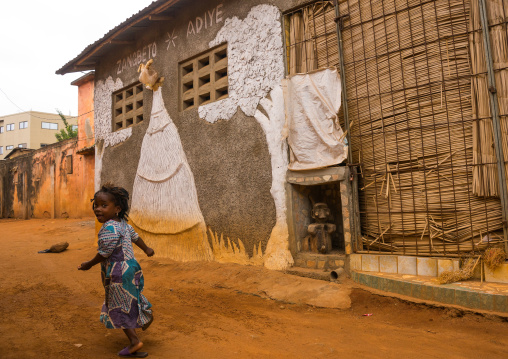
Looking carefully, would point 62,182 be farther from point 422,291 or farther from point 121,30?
point 422,291

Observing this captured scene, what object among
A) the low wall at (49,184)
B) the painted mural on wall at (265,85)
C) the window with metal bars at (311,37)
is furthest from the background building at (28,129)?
the window with metal bars at (311,37)

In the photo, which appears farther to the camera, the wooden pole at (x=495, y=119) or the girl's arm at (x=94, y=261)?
the wooden pole at (x=495, y=119)

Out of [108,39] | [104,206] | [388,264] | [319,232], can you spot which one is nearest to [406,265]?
[388,264]

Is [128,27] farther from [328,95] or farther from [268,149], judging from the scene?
[328,95]

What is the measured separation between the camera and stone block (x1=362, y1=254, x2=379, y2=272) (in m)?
4.86

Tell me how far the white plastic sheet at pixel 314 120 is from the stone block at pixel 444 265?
1687 millimetres

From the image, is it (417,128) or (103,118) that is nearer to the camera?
(417,128)

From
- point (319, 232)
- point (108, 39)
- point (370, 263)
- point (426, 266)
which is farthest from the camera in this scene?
point (108, 39)

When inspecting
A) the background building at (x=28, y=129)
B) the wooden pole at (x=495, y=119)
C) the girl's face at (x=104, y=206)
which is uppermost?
the background building at (x=28, y=129)

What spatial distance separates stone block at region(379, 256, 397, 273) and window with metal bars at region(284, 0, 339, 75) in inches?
107

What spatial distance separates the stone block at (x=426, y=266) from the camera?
14.5 ft

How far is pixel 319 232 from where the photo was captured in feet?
18.2

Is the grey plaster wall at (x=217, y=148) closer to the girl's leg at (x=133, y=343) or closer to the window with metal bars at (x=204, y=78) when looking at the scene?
the window with metal bars at (x=204, y=78)

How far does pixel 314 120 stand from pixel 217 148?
2.10 metres
